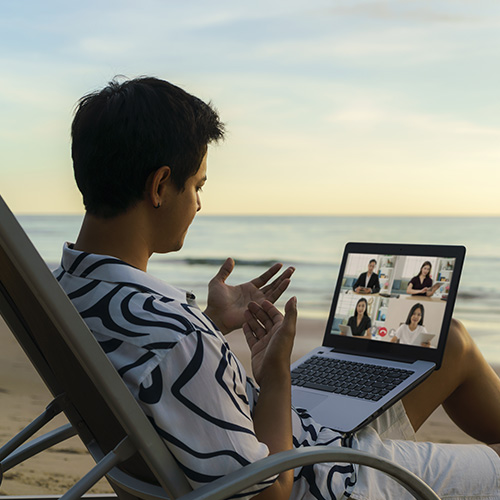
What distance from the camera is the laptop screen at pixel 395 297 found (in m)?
1.74

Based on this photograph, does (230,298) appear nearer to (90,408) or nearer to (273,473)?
(90,408)

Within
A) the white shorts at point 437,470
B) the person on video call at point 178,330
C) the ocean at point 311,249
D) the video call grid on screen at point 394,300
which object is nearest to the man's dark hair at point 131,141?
the person on video call at point 178,330

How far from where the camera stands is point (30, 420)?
3.56 meters

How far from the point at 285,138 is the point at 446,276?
1951 cm

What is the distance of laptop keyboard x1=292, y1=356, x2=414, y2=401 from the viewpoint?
1552 millimetres

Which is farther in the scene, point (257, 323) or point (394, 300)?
point (394, 300)

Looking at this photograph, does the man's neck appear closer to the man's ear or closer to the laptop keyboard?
the man's ear

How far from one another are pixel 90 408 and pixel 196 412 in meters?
0.26

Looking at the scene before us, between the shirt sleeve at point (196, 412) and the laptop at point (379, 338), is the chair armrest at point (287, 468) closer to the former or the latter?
the shirt sleeve at point (196, 412)

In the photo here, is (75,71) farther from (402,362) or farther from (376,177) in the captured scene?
(402,362)

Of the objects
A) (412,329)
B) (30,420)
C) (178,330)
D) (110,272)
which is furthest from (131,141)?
(30,420)

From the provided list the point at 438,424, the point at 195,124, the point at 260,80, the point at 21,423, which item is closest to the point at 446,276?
the point at 195,124

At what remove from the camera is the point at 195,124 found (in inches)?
44.8

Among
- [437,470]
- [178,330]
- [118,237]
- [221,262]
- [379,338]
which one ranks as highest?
[118,237]
